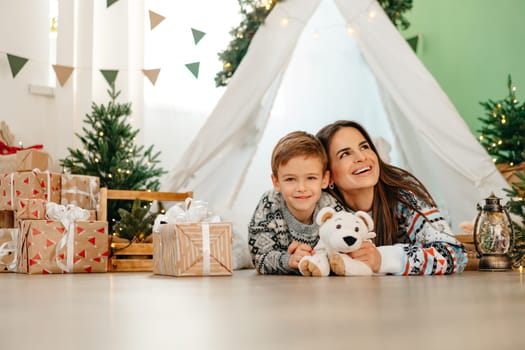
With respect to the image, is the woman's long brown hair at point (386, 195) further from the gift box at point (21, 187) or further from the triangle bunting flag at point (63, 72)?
the triangle bunting flag at point (63, 72)

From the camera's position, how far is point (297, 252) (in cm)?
190

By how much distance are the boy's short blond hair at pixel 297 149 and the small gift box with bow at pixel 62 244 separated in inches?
35.0

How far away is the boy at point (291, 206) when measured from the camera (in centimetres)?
196

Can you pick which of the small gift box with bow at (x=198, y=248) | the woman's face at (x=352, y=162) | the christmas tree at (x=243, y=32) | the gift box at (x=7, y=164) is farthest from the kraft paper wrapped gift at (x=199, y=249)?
the christmas tree at (x=243, y=32)

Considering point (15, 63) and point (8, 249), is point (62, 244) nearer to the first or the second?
point (8, 249)

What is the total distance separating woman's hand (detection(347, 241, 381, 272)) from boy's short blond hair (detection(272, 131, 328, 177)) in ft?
1.00

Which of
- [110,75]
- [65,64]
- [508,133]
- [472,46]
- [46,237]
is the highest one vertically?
[472,46]

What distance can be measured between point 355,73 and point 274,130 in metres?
0.66

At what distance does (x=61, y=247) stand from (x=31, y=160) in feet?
2.56

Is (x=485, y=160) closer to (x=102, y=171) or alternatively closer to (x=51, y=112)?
(x=102, y=171)

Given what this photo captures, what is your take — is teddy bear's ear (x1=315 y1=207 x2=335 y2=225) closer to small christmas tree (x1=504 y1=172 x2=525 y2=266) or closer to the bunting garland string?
small christmas tree (x1=504 y1=172 x2=525 y2=266)

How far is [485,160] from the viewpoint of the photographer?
3.04m

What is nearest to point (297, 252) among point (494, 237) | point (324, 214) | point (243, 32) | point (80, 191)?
point (324, 214)

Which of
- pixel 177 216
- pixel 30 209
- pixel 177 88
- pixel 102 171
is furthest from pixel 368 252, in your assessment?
pixel 177 88
